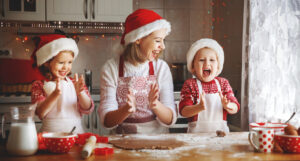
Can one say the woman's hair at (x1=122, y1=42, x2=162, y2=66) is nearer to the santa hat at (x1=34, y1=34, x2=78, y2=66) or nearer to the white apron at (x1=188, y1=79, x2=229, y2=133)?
the santa hat at (x1=34, y1=34, x2=78, y2=66)

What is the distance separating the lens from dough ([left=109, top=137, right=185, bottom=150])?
121 cm

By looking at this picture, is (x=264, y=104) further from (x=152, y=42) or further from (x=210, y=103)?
(x=152, y=42)

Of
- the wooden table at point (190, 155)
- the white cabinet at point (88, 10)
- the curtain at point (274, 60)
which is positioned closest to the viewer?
the wooden table at point (190, 155)

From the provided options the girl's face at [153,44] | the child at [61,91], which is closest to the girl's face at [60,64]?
the child at [61,91]

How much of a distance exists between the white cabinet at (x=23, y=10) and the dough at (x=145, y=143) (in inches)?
80.4

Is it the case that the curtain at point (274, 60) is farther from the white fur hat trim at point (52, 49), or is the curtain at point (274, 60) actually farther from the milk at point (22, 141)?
the milk at point (22, 141)

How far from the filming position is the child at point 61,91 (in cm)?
164

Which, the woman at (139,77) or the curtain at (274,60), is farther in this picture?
the curtain at (274,60)

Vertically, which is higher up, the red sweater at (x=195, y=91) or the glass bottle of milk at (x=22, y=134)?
the red sweater at (x=195, y=91)

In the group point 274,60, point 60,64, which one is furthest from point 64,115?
point 274,60

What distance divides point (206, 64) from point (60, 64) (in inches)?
31.1

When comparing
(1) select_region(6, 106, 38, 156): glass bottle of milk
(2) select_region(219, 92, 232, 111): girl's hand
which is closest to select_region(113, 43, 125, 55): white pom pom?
(2) select_region(219, 92, 232, 111): girl's hand

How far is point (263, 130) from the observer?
117cm

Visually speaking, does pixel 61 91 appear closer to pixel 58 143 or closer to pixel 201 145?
pixel 58 143
